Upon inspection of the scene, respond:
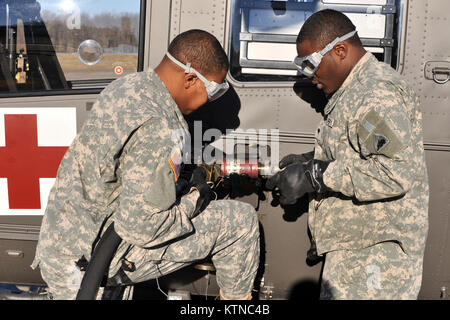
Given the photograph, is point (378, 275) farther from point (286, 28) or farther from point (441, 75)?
point (286, 28)

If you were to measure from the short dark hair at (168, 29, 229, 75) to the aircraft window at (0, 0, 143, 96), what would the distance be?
1.95 ft

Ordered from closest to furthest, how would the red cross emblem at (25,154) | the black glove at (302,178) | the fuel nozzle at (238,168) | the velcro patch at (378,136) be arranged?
1. the velcro patch at (378,136)
2. the black glove at (302,178)
3. the fuel nozzle at (238,168)
4. the red cross emblem at (25,154)

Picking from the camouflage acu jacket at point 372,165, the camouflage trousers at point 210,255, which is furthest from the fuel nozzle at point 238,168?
the camouflage acu jacket at point 372,165

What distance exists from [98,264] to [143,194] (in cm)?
A: 42

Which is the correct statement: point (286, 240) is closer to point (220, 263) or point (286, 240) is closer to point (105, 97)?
point (220, 263)

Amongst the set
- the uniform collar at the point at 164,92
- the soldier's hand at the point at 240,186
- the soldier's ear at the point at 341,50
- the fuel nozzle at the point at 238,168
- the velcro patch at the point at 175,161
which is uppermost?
the soldier's ear at the point at 341,50

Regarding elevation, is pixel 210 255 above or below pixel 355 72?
below

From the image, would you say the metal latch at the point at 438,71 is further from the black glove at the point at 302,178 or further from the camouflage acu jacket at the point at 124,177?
the camouflage acu jacket at the point at 124,177

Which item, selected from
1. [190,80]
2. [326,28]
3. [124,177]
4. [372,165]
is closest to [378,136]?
[372,165]

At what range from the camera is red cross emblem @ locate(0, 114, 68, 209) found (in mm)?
2854

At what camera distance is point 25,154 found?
2859 mm

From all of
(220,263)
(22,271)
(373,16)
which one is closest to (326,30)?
(373,16)

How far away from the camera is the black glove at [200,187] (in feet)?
7.91

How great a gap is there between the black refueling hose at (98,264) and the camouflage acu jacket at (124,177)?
0.08 metres
